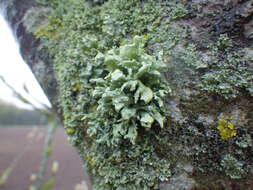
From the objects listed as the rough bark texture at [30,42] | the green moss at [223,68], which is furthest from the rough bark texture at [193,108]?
the rough bark texture at [30,42]

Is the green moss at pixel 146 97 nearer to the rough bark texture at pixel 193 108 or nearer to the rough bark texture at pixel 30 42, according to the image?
the rough bark texture at pixel 193 108

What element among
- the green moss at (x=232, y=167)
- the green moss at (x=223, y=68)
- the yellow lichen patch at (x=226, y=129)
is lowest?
the green moss at (x=232, y=167)

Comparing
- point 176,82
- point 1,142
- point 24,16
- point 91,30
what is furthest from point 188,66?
point 1,142

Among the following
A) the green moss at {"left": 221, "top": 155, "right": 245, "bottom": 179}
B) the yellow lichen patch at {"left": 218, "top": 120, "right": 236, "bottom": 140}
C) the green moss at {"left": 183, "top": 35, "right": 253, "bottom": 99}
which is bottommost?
the green moss at {"left": 221, "top": 155, "right": 245, "bottom": 179}

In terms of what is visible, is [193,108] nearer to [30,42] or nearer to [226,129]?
[226,129]

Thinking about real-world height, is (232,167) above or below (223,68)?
below

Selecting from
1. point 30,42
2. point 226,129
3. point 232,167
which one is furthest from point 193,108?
point 30,42

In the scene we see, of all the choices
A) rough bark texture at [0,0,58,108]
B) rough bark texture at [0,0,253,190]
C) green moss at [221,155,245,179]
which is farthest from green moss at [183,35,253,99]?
rough bark texture at [0,0,58,108]

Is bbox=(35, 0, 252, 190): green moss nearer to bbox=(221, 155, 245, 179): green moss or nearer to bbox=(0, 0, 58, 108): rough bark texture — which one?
bbox=(221, 155, 245, 179): green moss

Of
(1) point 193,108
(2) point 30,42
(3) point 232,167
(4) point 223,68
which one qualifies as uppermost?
(2) point 30,42
